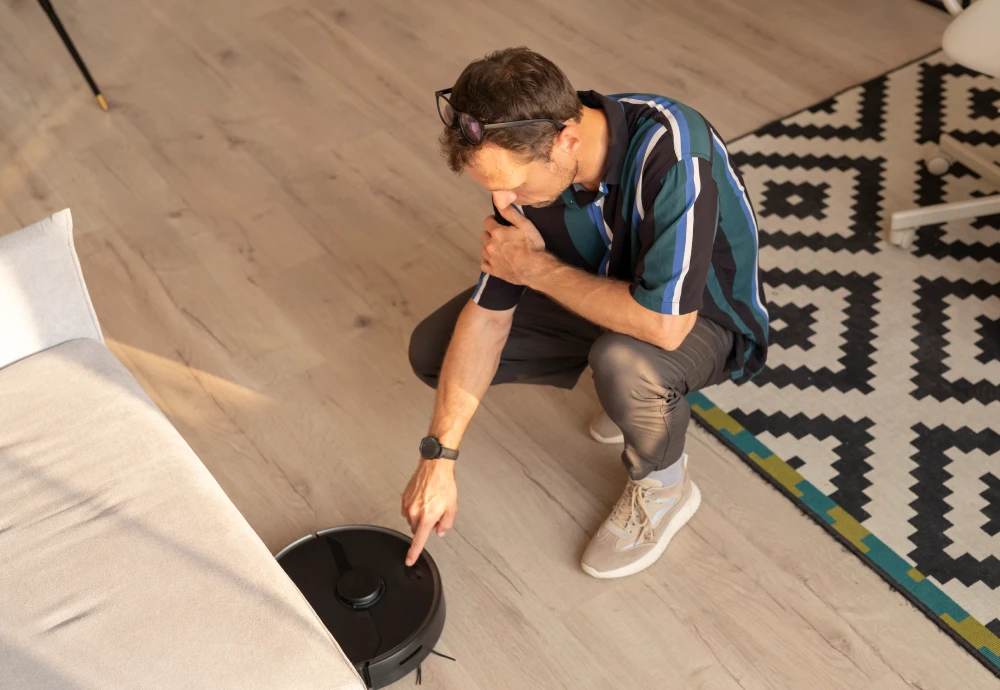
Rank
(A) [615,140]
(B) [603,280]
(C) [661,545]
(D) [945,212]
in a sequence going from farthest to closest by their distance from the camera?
(D) [945,212] < (C) [661,545] < (B) [603,280] < (A) [615,140]

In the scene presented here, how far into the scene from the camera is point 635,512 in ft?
5.60

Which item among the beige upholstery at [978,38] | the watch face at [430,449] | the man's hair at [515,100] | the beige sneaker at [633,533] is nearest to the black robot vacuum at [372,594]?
the watch face at [430,449]

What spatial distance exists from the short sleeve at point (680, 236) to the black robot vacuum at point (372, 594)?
56 centimetres

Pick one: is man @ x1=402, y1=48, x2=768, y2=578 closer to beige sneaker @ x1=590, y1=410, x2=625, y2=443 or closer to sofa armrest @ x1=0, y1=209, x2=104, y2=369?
beige sneaker @ x1=590, y1=410, x2=625, y2=443

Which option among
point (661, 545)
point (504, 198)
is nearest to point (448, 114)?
point (504, 198)

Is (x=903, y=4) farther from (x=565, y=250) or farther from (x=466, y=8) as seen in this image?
(x=565, y=250)

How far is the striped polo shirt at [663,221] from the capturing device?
1382mm

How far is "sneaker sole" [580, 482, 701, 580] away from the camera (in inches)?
66.8

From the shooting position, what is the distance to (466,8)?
11.0 ft

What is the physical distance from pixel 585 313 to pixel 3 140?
2.16 meters

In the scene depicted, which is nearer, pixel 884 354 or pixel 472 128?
pixel 472 128

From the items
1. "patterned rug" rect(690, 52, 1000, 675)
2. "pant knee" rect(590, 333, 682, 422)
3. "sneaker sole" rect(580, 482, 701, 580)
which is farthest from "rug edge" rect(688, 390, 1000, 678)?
"pant knee" rect(590, 333, 682, 422)

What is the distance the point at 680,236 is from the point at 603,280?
0.57ft

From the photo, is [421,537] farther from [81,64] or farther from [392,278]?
[81,64]
